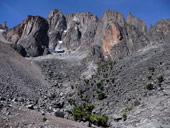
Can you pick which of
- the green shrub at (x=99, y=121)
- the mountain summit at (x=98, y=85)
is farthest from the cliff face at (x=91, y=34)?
the green shrub at (x=99, y=121)

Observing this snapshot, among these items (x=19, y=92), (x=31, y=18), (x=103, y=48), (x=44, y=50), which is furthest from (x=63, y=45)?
(x=19, y=92)

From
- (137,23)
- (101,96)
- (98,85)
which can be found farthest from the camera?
(137,23)

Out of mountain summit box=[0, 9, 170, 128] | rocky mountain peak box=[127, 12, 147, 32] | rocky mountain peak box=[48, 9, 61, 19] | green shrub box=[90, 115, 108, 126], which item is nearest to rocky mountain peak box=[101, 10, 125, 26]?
mountain summit box=[0, 9, 170, 128]

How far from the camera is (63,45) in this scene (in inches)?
4377

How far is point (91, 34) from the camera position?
93.4m

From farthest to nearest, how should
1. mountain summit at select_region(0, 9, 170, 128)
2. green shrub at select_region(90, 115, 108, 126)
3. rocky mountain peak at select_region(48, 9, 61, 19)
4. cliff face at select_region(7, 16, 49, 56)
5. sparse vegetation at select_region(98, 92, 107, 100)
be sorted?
1. rocky mountain peak at select_region(48, 9, 61, 19)
2. cliff face at select_region(7, 16, 49, 56)
3. sparse vegetation at select_region(98, 92, 107, 100)
4. green shrub at select_region(90, 115, 108, 126)
5. mountain summit at select_region(0, 9, 170, 128)

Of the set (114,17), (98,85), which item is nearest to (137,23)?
(114,17)

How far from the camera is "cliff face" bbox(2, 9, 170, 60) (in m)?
59.8

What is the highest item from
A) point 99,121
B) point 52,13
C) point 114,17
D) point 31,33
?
point 52,13

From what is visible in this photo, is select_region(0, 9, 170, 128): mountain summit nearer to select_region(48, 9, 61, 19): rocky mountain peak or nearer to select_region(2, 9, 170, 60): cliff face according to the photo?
select_region(2, 9, 170, 60): cliff face

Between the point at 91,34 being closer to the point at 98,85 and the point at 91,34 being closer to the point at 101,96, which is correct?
the point at 98,85

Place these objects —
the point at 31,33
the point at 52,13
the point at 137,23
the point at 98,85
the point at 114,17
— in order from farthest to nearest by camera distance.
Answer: the point at 52,13 → the point at 31,33 → the point at 137,23 → the point at 114,17 → the point at 98,85

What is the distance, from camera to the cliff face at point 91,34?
59.8m

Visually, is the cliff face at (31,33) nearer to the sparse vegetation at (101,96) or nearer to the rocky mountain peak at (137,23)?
the rocky mountain peak at (137,23)
